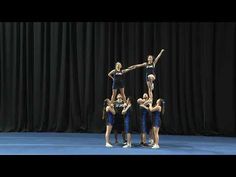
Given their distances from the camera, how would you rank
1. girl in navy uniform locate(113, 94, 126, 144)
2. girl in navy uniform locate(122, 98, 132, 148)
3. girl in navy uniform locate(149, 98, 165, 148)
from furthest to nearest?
1. girl in navy uniform locate(113, 94, 126, 144)
2. girl in navy uniform locate(122, 98, 132, 148)
3. girl in navy uniform locate(149, 98, 165, 148)

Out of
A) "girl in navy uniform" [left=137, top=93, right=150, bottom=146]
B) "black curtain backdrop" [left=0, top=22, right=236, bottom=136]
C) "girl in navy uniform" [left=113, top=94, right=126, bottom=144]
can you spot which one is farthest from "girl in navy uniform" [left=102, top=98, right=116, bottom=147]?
"black curtain backdrop" [left=0, top=22, right=236, bottom=136]

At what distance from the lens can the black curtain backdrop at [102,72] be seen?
1312cm

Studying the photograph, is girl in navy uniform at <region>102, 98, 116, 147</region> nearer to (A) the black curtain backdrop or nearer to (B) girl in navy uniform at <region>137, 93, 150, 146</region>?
(B) girl in navy uniform at <region>137, 93, 150, 146</region>

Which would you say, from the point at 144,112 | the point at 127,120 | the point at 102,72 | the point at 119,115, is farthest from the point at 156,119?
the point at 102,72

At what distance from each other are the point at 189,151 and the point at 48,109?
5395 millimetres

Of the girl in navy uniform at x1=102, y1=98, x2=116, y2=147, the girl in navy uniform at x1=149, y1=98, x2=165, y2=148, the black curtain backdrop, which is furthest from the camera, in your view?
the black curtain backdrop

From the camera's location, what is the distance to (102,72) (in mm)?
13656

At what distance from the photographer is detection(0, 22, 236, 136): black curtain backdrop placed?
13125 millimetres

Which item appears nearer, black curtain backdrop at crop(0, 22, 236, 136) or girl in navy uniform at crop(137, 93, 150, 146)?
girl in navy uniform at crop(137, 93, 150, 146)

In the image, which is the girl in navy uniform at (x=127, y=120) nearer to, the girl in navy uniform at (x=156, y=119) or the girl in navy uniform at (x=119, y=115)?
the girl in navy uniform at (x=119, y=115)

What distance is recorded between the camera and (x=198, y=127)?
520 inches

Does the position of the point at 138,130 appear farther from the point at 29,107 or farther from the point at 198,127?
the point at 29,107
